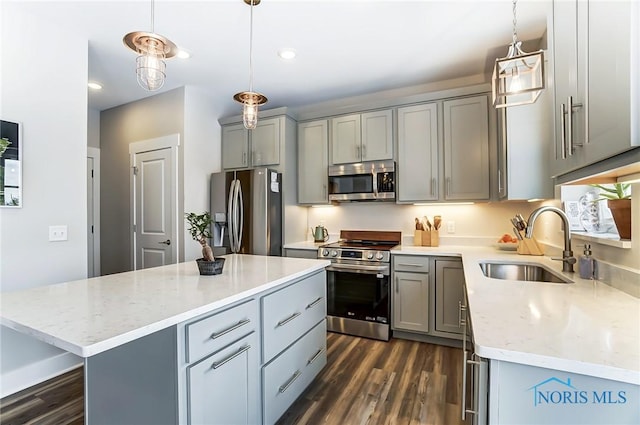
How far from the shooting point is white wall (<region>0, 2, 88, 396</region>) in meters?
2.14

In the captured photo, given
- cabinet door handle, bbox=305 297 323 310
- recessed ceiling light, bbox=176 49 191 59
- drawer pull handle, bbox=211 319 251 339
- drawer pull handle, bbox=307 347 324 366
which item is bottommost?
drawer pull handle, bbox=307 347 324 366

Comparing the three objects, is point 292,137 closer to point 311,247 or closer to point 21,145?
point 311,247

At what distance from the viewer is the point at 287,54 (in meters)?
2.73

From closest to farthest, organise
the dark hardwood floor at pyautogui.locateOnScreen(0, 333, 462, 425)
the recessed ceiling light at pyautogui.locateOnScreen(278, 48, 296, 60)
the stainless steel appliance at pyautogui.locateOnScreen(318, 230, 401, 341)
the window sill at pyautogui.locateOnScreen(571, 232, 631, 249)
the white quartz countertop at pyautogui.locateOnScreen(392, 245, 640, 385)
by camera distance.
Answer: the white quartz countertop at pyautogui.locateOnScreen(392, 245, 640, 385) → the window sill at pyautogui.locateOnScreen(571, 232, 631, 249) → the dark hardwood floor at pyautogui.locateOnScreen(0, 333, 462, 425) → the recessed ceiling light at pyautogui.locateOnScreen(278, 48, 296, 60) → the stainless steel appliance at pyautogui.locateOnScreen(318, 230, 401, 341)

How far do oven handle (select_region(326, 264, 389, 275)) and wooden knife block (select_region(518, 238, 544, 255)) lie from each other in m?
1.14

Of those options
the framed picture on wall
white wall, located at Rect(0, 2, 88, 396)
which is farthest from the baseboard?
the framed picture on wall

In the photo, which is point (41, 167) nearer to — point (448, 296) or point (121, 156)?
point (121, 156)

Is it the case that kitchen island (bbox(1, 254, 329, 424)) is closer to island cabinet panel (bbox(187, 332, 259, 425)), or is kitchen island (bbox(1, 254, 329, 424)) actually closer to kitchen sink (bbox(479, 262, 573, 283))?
island cabinet panel (bbox(187, 332, 259, 425))

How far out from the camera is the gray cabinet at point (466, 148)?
285 cm

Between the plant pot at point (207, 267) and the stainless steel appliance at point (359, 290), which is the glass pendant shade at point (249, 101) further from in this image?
the stainless steel appliance at point (359, 290)

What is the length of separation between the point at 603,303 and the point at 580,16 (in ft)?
3.45

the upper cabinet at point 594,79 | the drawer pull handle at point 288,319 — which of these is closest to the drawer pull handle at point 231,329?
the drawer pull handle at point 288,319

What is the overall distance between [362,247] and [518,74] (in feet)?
6.92

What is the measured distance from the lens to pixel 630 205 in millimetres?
1426
